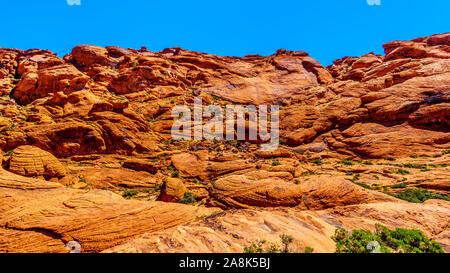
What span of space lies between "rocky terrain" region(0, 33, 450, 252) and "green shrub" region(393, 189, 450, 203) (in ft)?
0.36

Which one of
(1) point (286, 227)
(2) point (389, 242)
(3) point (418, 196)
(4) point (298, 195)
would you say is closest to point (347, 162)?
(3) point (418, 196)

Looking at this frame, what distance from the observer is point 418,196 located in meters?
13.0

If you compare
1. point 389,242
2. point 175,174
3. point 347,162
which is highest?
point 347,162

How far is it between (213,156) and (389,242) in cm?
1707

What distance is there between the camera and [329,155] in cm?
2556

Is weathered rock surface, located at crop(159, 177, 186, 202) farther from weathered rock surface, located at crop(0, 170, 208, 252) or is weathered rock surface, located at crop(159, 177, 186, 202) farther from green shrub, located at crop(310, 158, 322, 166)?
green shrub, located at crop(310, 158, 322, 166)

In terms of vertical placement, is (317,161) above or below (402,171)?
above

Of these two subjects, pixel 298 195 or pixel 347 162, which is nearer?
pixel 298 195

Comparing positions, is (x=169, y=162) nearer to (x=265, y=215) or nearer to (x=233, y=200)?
(x=233, y=200)

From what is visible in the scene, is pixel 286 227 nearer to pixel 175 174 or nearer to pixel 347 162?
pixel 175 174

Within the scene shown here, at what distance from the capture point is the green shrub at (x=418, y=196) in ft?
40.5

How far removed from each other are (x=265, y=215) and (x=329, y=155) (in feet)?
71.2

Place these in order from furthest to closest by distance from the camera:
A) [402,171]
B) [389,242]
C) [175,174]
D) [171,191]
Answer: [175,174] → [402,171] → [171,191] → [389,242]
